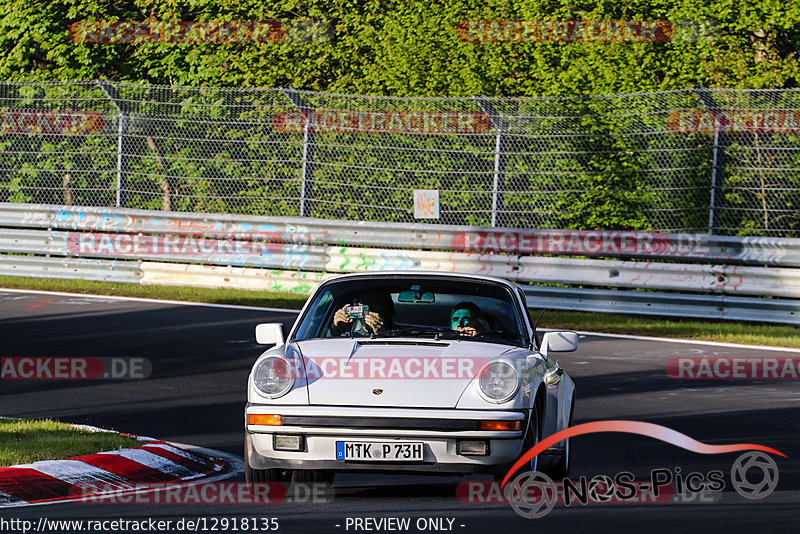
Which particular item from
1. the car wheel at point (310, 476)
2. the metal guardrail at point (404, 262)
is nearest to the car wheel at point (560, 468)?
the car wheel at point (310, 476)

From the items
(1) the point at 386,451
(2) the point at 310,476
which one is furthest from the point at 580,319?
(1) the point at 386,451

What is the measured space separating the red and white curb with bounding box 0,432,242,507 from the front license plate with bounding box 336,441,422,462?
1388 mm

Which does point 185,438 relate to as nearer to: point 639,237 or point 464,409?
point 464,409

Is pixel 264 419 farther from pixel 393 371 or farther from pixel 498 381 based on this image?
pixel 498 381

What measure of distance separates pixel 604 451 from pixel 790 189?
323 inches

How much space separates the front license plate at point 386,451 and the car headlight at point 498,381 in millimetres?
470

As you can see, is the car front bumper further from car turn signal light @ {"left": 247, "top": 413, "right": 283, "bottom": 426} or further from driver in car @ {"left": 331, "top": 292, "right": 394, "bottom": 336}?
driver in car @ {"left": 331, "top": 292, "right": 394, "bottom": 336}

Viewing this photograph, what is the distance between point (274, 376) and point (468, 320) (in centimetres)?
149

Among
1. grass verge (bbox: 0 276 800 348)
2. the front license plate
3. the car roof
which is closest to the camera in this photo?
the front license plate

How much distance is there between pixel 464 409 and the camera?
283 inches

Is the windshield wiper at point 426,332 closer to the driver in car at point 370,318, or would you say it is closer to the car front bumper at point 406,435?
the driver in car at point 370,318

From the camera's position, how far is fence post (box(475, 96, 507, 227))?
58.4ft

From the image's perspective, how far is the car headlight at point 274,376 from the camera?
7395 mm

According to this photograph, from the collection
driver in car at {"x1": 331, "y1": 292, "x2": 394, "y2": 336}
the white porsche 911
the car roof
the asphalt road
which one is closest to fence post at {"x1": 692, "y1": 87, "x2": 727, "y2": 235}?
the asphalt road
